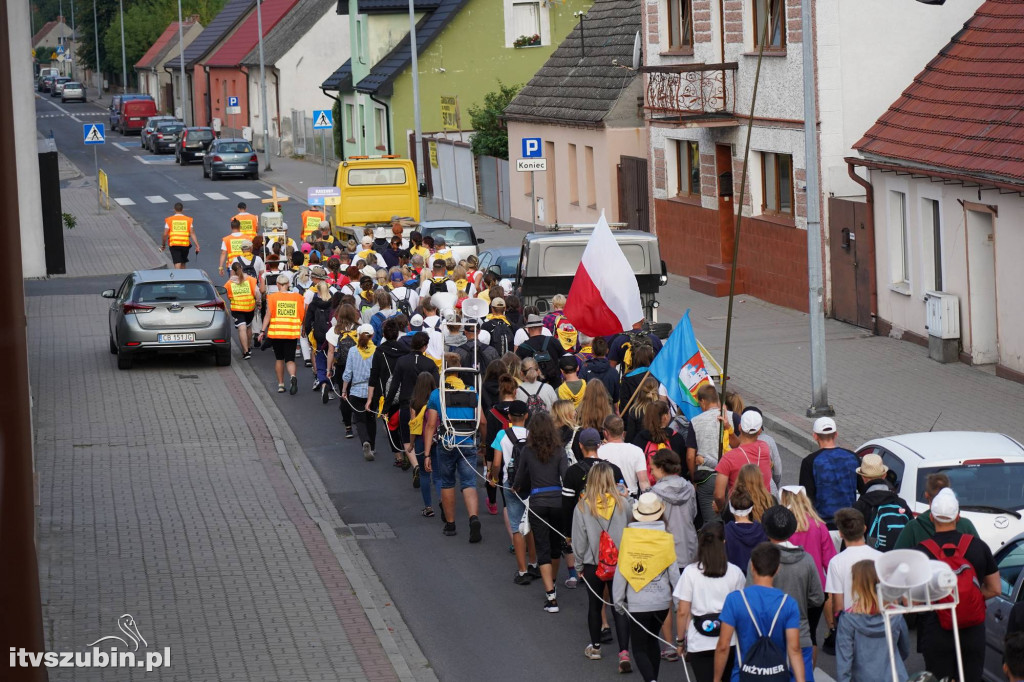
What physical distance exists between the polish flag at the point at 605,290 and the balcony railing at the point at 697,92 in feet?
40.9

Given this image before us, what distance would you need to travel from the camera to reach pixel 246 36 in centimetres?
7444

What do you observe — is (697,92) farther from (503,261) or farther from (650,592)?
(650,592)

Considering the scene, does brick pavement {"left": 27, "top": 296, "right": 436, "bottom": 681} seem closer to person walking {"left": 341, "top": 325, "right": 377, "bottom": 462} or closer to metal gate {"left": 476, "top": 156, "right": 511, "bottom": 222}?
person walking {"left": 341, "top": 325, "right": 377, "bottom": 462}

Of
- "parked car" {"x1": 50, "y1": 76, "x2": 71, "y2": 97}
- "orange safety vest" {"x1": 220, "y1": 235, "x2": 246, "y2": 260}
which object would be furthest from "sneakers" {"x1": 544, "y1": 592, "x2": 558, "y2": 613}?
"parked car" {"x1": 50, "y1": 76, "x2": 71, "y2": 97}

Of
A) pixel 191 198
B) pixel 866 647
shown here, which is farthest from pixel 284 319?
pixel 191 198

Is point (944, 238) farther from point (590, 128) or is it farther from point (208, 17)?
point (208, 17)

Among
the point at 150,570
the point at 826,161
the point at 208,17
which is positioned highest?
the point at 208,17

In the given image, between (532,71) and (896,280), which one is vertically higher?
(532,71)

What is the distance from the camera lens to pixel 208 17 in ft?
320

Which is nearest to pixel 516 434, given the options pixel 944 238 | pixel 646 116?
pixel 944 238

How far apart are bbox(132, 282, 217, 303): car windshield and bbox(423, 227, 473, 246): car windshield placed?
632 centimetres

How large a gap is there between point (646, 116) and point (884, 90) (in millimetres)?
7874

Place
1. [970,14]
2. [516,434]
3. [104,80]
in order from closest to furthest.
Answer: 1. [516,434]
2. [970,14]
3. [104,80]

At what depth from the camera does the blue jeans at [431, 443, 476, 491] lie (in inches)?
508
